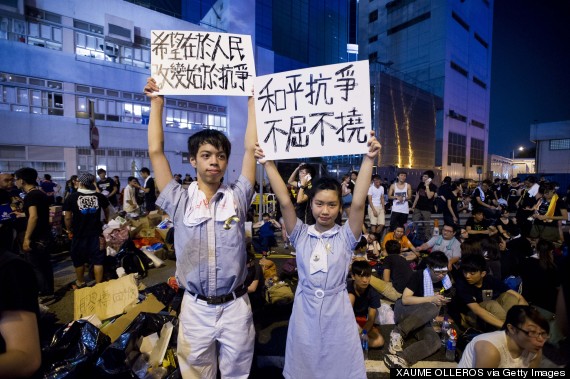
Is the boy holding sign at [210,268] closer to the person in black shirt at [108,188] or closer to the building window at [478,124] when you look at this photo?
the person in black shirt at [108,188]

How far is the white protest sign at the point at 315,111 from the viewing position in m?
2.27

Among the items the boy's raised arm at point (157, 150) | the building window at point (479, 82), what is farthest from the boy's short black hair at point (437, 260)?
the building window at point (479, 82)

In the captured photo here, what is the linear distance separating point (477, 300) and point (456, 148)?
35.8m

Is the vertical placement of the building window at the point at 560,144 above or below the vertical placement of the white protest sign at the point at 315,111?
above

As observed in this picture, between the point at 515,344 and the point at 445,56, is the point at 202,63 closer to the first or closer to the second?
the point at 515,344

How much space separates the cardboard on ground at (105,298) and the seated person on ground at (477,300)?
445cm

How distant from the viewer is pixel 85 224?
509 cm

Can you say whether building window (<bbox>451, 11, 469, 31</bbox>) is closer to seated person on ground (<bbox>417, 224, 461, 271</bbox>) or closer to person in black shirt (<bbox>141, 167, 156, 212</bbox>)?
seated person on ground (<bbox>417, 224, 461, 271</bbox>)

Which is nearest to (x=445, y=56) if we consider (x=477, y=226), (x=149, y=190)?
(x=477, y=226)

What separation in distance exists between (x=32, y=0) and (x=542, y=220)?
23.9 metres

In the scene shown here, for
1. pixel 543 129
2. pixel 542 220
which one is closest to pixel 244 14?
pixel 542 220

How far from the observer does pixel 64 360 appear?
104 inches

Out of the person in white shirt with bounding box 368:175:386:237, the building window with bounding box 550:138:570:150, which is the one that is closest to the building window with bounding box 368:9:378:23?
the building window with bounding box 550:138:570:150

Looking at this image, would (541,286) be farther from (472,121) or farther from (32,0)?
(472,121)
